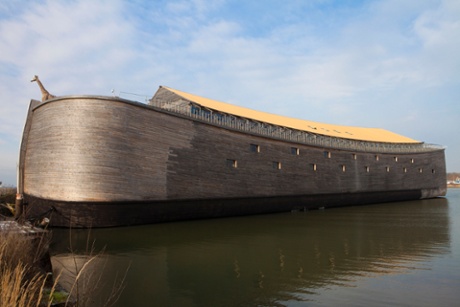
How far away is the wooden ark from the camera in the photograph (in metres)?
14.4

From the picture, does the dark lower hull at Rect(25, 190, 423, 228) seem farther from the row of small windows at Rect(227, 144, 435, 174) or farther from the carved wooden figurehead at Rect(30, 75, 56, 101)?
the carved wooden figurehead at Rect(30, 75, 56, 101)

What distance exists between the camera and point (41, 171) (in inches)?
602

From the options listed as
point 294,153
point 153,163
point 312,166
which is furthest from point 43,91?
point 312,166

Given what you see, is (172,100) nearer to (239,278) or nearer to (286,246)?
(286,246)

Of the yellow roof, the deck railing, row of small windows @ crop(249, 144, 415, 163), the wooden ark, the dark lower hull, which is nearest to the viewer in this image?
the dark lower hull

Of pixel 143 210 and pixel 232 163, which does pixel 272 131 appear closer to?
pixel 232 163

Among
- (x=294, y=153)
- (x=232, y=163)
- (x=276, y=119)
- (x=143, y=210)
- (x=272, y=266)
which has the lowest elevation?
(x=272, y=266)

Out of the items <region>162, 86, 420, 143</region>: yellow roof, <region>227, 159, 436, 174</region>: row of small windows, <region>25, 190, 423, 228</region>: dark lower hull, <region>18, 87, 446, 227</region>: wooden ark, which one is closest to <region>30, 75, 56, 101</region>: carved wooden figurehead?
<region>18, 87, 446, 227</region>: wooden ark

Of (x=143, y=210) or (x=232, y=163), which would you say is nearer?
A: (x=143, y=210)

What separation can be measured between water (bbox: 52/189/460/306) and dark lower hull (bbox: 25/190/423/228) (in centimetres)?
69

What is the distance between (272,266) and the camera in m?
8.23

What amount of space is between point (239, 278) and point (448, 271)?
5110 millimetres

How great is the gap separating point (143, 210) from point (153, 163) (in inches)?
92.6

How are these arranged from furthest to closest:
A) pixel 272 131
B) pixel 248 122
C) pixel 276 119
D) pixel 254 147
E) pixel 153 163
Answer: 1. pixel 276 119
2. pixel 272 131
3. pixel 248 122
4. pixel 254 147
5. pixel 153 163
